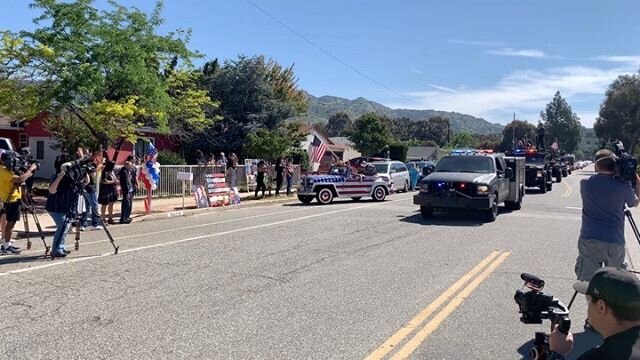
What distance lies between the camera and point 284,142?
2997 cm

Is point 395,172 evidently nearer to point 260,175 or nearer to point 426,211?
point 260,175

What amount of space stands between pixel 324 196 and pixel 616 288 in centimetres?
1993

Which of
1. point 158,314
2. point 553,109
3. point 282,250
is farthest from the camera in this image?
point 553,109

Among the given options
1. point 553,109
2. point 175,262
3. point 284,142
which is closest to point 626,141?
point 553,109

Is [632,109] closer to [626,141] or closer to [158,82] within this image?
[626,141]

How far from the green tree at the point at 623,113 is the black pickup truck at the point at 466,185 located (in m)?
78.0

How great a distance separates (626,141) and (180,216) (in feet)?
283

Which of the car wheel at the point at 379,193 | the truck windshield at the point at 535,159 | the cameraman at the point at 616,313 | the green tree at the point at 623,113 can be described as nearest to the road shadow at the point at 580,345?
the cameraman at the point at 616,313

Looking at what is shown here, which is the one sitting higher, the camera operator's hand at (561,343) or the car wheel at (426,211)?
the camera operator's hand at (561,343)

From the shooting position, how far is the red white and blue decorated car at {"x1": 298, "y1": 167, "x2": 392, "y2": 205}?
880 inches

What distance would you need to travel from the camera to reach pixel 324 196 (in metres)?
22.5

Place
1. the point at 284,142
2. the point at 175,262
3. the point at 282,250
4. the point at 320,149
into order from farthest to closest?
the point at 320,149 → the point at 284,142 → the point at 282,250 → the point at 175,262

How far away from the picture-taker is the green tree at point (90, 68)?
683 inches

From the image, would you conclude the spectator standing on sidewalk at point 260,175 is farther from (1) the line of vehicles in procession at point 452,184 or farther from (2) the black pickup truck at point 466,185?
(2) the black pickup truck at point 466,185
